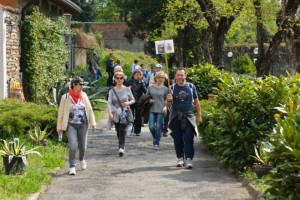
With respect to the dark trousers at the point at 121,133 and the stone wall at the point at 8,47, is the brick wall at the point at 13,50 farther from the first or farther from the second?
the dark trousers at the point at 121,133

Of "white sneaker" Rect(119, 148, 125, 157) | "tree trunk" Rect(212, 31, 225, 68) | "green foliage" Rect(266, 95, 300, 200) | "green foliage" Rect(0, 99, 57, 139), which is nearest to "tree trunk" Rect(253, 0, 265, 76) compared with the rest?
"tree trunk" Rect(212, 31, 225, 68)

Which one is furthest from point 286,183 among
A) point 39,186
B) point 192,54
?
point 192,54

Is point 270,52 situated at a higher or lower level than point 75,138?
higher

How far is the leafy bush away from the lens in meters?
8.08

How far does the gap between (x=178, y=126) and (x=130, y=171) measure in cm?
126

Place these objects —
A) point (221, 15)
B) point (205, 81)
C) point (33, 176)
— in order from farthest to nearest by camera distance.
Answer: point (221, 15), point (205, 81), point (33, 176)

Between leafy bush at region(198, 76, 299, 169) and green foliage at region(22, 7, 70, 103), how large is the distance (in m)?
7.47

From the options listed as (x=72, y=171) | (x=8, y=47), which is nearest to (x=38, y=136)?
(x=72, y=171)

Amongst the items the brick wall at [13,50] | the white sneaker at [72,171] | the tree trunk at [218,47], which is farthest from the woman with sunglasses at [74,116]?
the tree trunk at [218,47]

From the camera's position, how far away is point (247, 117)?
27.6 ft

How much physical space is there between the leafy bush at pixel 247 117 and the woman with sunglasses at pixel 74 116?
231 cm

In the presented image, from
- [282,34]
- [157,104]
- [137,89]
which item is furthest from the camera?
[282,34]

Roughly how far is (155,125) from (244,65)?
109 ft

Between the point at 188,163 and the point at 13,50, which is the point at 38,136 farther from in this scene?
the point at 13,50
